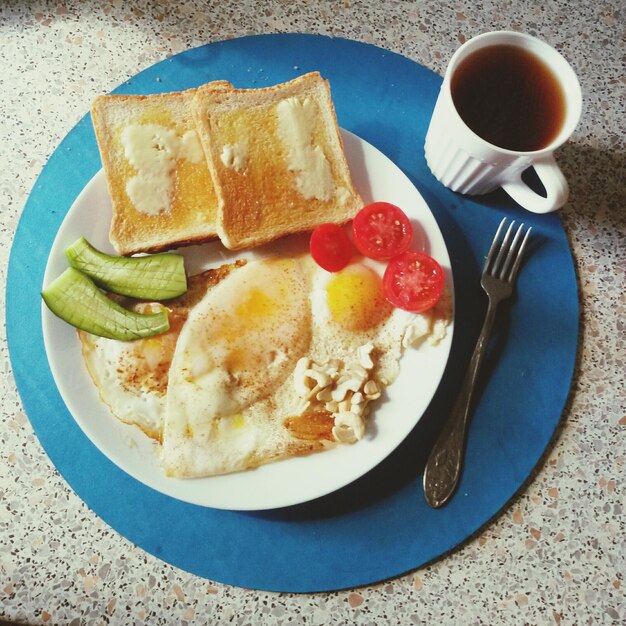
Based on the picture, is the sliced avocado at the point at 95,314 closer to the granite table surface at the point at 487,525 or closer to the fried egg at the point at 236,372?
the fried egg at the point at 236,372

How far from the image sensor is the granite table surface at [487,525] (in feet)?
5.38

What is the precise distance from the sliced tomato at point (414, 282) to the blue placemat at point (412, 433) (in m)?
0.23

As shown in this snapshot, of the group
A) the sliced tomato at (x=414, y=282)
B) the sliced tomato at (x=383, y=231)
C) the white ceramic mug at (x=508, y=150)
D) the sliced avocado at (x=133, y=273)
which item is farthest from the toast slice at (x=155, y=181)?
the white ceramic mug at (x=508, y=150)

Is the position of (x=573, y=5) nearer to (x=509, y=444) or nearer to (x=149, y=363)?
(x=509, y=444)

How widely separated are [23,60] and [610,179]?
6.46 feet

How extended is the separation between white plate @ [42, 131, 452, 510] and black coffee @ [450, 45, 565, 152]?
262mm

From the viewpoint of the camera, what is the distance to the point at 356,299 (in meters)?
1.56

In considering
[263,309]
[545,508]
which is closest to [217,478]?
[263,309]

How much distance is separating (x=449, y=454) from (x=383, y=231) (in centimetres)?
66

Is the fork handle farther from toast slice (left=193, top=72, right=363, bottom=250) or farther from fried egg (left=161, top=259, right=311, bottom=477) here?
toast slice (left=193, top=72, right=363, bottom=250)

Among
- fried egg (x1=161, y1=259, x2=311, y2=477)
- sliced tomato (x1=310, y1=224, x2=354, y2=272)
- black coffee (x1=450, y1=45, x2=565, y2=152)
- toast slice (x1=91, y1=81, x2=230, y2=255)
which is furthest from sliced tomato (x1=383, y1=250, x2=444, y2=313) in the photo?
toast slice (x1=91, y1=81, x2=230, y2=255)

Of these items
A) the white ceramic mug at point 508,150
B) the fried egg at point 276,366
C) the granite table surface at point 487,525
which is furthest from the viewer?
the granite table surface at point 487,525

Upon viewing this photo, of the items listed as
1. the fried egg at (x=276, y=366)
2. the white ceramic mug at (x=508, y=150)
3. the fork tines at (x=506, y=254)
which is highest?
the white ceramic mug at (x=508, y=150)

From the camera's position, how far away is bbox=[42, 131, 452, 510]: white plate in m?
1.53
